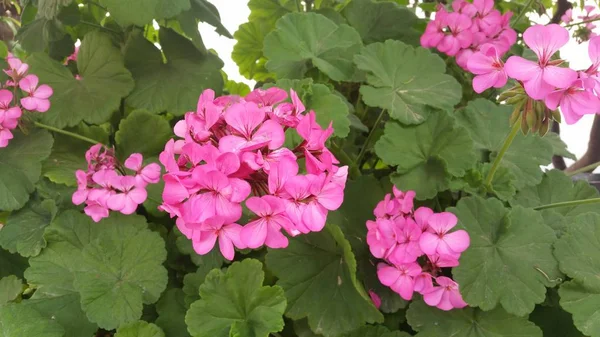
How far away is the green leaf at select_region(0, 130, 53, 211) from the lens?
912 mm

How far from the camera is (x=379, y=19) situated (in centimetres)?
115

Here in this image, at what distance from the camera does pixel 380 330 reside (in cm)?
79

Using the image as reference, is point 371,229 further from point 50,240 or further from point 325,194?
point 50,240

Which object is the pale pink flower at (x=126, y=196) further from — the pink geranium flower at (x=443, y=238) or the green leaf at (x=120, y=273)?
the pink geranium flower at (x=443, y=238)

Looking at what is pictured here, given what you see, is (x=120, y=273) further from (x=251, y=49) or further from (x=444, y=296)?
(x=251, y=49)

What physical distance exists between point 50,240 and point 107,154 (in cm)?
17

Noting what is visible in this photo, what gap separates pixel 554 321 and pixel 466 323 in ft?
0.54

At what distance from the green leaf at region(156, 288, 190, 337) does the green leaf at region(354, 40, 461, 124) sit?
A: 451 mm

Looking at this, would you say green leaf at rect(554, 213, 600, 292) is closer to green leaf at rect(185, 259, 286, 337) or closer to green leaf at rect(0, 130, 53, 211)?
green leaf at rect(185, 259, 286, 337)

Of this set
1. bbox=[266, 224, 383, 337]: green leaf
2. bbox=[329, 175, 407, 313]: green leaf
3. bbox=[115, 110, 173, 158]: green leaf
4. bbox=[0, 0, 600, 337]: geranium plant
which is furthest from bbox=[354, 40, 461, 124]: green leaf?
bbox=[115, 110, 173, 158]: green leaf

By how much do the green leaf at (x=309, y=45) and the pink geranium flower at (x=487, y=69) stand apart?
0.33 metres

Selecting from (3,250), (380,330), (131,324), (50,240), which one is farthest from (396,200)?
(3,250)

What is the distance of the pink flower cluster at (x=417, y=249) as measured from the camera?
739mm

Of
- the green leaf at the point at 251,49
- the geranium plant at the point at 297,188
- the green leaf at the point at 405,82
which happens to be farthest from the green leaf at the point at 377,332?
Answer: the green leaf at the point at 251,49
